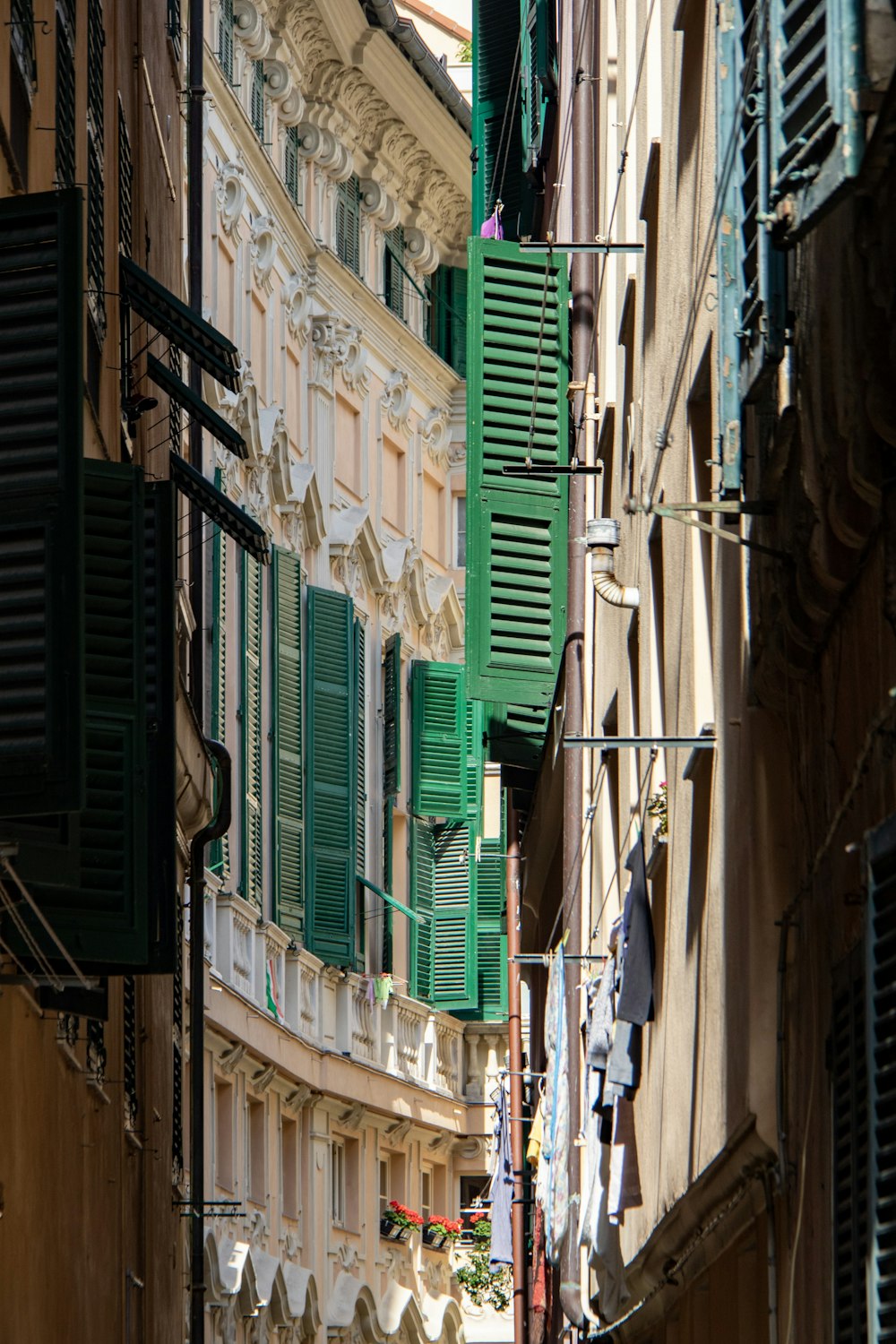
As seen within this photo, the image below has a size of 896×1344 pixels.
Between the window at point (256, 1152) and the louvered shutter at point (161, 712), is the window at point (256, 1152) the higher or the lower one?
the lower one

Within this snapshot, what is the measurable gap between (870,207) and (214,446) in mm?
23900

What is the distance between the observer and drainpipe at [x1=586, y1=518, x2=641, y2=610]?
12484 millimetres

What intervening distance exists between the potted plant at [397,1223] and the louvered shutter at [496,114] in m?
14.6

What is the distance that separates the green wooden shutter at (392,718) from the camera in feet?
116

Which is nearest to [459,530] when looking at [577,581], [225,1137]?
[225,1137]

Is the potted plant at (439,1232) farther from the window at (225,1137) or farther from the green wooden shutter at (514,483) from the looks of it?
the green wooden shutter at (514,483)

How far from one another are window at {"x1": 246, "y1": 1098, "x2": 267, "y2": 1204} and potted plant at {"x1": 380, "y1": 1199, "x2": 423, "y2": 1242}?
5.90 metres

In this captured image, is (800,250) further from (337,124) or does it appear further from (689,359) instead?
(337,124)

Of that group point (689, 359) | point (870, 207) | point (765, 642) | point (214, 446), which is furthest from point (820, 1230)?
point (214, 446)

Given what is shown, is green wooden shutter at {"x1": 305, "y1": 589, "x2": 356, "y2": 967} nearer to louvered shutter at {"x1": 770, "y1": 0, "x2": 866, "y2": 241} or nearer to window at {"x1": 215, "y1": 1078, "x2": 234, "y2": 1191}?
window at {"x1": 215, "y1": 1078, "x2": 234, "y2": 1191}

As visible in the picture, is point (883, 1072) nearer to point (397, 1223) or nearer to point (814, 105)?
point (814, 105)

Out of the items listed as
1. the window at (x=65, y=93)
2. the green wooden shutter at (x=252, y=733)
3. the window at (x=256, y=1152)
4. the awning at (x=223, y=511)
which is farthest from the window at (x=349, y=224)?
the window at (x=65, y=93)

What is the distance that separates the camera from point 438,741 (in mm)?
→ 36938

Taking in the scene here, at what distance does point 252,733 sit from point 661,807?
56.8 feet
